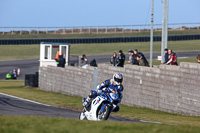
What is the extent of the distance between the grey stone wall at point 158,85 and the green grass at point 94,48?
109 ft

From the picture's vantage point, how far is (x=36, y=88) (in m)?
29.8

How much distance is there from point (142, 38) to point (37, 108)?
4505 centimetres

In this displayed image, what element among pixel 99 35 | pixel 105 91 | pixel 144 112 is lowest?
pixel 144 112

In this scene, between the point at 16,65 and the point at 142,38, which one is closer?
the point at 16,65

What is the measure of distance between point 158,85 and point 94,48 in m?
43.1

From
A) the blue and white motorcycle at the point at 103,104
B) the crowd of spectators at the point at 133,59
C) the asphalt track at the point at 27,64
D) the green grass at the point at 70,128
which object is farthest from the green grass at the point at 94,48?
the green grass at the point at 70,128

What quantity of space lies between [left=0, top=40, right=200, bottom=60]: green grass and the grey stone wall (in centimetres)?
3322

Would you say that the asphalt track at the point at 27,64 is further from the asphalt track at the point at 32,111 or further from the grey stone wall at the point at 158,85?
the asphalt track at the point at 32,111

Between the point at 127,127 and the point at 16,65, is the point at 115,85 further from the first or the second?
the point at 16,65

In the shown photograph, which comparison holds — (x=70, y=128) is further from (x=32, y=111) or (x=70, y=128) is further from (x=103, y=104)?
(x=32, y=111)

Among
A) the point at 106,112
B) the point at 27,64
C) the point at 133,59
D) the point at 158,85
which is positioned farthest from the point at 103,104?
the point at 27,64

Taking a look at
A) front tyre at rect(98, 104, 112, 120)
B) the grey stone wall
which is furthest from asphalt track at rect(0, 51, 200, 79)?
front tyre at rect(98, 104, 112, 120)

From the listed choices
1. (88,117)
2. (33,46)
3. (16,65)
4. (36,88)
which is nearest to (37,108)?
(88,117)

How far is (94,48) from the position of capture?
6144 cm
